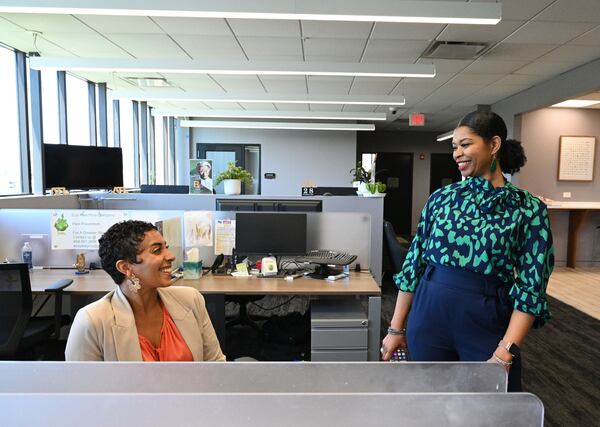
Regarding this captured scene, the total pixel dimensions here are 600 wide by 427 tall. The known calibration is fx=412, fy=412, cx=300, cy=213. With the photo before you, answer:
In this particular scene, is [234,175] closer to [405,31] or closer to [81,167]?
[81,167]

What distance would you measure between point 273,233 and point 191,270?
62 centimetres

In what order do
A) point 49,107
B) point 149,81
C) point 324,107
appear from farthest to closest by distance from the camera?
point 324,107, point 149,81, point 49,107

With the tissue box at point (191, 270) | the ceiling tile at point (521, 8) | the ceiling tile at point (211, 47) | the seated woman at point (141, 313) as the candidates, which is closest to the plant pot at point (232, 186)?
the ceiling tile at point (211, 47)

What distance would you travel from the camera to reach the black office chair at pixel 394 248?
4118 mm

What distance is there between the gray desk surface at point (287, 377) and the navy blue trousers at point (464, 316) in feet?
2.34

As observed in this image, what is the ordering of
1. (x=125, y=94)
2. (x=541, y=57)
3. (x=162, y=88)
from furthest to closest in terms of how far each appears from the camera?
(x=162, y=88) → (x=125, y=94) → (x=541, y=57)

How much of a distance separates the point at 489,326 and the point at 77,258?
2.72m

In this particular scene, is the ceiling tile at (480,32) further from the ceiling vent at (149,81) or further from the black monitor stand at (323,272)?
the ceiling vent at (149,81)

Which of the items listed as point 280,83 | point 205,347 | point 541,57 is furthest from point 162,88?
point 205,347

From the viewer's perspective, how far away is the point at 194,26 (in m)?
3.74

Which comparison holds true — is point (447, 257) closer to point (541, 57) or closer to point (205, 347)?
point (205, 347)

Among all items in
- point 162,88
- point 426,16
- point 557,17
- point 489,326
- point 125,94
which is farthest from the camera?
point 162,88

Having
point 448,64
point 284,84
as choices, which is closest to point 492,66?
point 448,64

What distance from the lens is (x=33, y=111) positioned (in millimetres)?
4656
